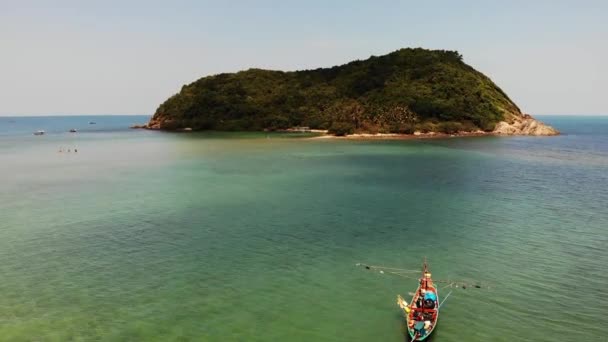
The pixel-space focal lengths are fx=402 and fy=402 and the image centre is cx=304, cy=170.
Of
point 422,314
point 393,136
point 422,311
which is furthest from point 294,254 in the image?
point 393,136

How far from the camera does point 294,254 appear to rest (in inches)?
1646

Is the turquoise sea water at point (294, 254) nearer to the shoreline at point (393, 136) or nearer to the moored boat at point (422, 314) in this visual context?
the moored boat at point (422, 314)

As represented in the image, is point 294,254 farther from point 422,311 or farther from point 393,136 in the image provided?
point 393,136

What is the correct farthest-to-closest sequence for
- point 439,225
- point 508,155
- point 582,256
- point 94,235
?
1. point 508,155
2. point 439,225
3. point 94,235
4. point 582,256

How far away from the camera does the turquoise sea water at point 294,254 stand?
28875mm

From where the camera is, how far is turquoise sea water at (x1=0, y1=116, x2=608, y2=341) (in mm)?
28875

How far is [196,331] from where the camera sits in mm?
27859

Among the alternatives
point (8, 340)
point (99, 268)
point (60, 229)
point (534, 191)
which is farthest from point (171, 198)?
point (534, 191)

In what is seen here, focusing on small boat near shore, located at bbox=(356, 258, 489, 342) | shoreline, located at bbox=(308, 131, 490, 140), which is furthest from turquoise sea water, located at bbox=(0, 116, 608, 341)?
shoreline, located at bbox=(308, 131, 490, 140)

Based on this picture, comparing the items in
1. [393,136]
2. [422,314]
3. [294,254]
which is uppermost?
[393,136]

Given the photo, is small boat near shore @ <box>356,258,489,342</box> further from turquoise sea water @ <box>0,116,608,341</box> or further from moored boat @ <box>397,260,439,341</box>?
turquoise sea water @ <box>0,116,608,341</box>

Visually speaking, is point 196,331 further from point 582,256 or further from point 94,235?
point 582,256

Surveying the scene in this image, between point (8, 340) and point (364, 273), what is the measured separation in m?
27.3

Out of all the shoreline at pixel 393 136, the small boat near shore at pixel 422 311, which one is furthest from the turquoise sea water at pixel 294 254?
the shoreline at pixel 393 136
